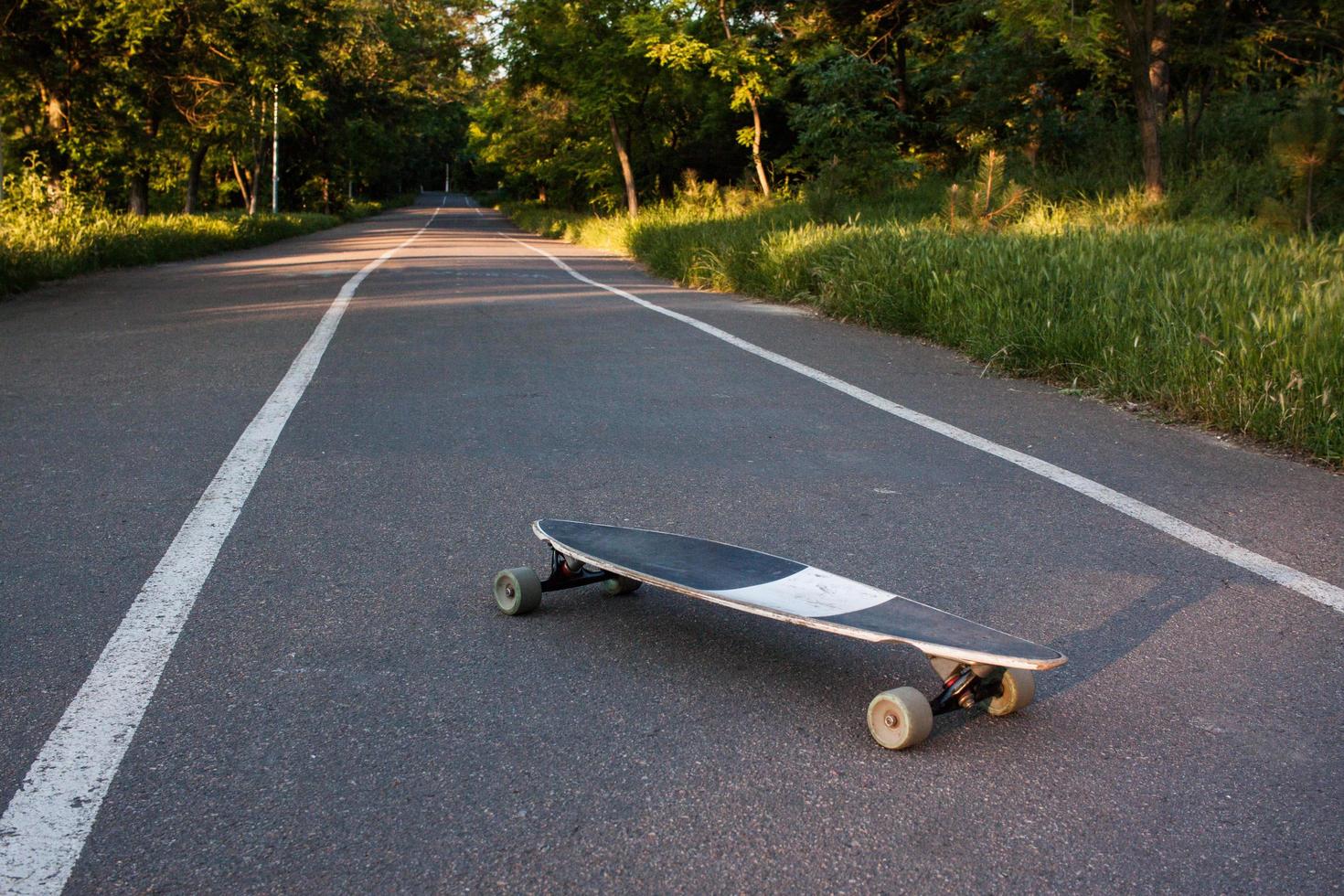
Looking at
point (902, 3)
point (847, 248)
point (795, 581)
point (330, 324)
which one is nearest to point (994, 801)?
point (795, 581)

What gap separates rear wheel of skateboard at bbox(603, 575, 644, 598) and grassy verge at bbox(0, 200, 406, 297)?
12267mm

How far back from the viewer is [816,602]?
3.07 m

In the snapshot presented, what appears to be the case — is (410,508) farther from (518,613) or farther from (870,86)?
(870,86)

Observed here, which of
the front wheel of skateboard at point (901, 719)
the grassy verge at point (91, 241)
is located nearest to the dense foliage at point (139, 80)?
the grassy verge at point (91, 241)

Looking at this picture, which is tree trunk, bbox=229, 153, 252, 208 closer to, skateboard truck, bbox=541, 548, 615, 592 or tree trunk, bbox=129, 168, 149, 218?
tree trunk, bbox=129, 168, 149, 218

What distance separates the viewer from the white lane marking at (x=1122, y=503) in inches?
150

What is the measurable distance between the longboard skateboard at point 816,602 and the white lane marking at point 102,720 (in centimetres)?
97

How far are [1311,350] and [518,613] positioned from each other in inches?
191

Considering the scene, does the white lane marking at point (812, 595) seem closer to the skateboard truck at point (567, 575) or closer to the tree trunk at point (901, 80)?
the skateboard truck at point (567, 575)

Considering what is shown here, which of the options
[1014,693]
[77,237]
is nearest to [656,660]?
[1014,693]

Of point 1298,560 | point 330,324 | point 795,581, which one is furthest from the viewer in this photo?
point 330,324

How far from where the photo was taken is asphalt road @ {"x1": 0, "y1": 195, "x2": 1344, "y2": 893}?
7.21 ft

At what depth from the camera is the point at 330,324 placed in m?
10.5

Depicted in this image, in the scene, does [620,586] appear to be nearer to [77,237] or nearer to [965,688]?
[965,688]
